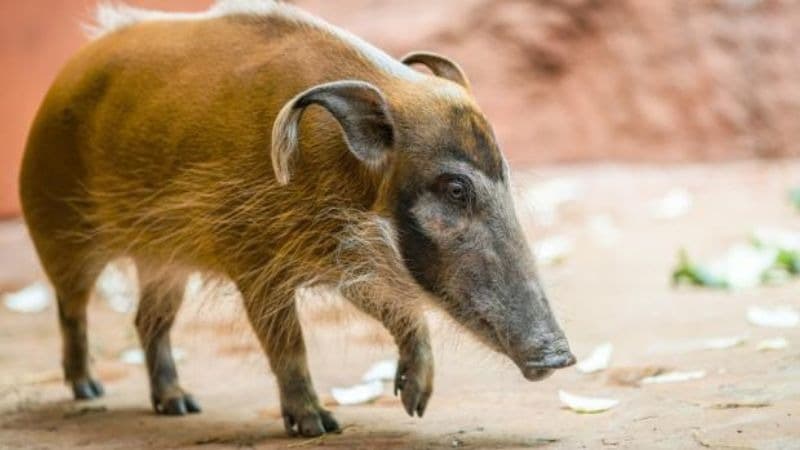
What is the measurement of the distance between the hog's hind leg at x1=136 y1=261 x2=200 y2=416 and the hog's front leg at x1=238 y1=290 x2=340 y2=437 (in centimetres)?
69

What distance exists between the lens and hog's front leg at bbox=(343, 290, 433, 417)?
4348 millimetres

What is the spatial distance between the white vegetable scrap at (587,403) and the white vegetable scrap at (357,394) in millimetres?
797

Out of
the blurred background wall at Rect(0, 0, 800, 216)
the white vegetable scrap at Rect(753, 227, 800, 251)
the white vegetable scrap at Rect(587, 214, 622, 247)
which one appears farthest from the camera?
the blurred background wall at Rect(0, 0, 800, 216)

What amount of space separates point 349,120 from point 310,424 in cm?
98

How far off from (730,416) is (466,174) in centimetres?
101

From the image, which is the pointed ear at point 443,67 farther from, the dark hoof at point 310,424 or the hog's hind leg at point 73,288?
the hog's hind leg at point 73,288

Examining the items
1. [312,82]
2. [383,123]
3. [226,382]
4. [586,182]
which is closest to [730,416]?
[383,123]

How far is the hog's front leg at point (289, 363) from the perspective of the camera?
4383 millimetres

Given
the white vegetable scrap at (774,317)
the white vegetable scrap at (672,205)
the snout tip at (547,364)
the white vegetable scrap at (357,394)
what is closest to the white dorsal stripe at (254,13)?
the snout tip at (547,364)

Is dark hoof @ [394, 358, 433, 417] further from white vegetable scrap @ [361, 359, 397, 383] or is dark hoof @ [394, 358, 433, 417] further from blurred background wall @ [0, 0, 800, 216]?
blurred background wall @ [0, 0, 800, 216]

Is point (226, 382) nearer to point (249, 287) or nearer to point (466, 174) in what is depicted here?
point (249, 287)

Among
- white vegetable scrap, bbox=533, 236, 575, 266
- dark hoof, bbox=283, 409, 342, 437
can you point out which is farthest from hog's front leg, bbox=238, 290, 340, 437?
white vegetable scrap, bbox=533, 236, 575, 266

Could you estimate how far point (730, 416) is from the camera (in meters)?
3.96

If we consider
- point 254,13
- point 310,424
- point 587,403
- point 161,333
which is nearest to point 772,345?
point 587,403
